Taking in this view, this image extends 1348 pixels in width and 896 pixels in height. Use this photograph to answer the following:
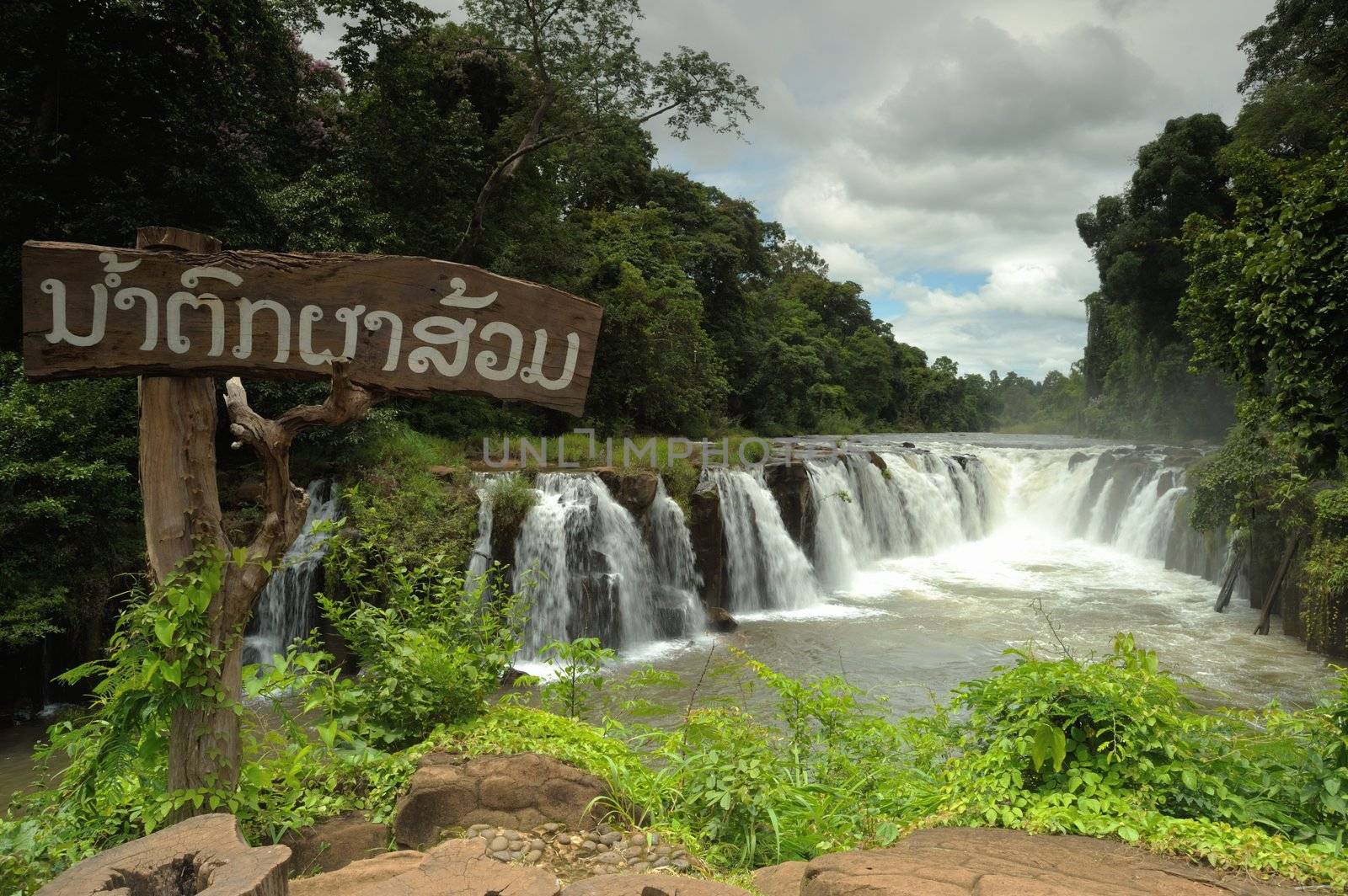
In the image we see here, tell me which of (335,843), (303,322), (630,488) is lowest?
(335,843)

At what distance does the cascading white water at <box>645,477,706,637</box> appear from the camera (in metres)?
11.3

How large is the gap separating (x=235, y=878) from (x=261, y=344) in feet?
6.08

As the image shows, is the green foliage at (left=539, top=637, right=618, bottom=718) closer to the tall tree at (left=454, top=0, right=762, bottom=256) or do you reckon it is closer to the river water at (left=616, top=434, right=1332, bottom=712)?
the river water at (left=616, top=434, right=1332, bottom=712)

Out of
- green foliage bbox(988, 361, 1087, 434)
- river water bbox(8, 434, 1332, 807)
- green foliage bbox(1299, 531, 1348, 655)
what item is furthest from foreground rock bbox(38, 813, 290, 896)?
green foliage bbox(988, 361, 1087, 434)

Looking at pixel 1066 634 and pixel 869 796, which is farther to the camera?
pixel 1066 634

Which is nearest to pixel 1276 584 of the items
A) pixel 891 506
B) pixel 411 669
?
pixel 891 506

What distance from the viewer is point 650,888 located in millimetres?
2061

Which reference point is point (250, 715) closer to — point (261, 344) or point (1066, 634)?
point (261, 344)

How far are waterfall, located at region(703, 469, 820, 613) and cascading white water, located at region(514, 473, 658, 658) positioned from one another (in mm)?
2126

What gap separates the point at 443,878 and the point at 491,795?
88 centimetres

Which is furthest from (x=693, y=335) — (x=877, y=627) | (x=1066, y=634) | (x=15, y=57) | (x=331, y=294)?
(x=331, y=294)

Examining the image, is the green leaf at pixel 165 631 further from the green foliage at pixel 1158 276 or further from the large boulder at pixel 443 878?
the green foliage at pixel 1158 276

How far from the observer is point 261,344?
9.93ft

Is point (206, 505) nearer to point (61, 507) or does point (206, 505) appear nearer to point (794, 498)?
point (61, 507)
